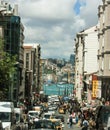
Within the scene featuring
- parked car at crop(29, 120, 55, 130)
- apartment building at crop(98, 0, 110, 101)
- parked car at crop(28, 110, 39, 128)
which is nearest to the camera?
parked car at crop(29, 120, 55, 130)

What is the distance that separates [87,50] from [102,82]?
51943mm

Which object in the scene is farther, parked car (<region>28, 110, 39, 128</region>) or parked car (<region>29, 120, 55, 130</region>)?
parked car (<region>28, 110, 39, 128</region>)

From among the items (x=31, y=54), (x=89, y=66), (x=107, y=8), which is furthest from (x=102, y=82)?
(x=31, y=54)

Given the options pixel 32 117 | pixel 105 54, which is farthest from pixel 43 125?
pixel 105 54

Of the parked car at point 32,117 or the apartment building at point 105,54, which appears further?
the apartment building at point 105,54

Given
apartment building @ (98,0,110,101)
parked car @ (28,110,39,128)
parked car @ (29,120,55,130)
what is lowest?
parked car @ (28,110,39,128)

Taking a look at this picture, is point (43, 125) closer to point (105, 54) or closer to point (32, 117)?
point (32, 117)

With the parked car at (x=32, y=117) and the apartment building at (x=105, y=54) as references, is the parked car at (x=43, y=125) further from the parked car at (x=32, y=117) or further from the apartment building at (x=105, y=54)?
the apartment building at (x=105, y=54)

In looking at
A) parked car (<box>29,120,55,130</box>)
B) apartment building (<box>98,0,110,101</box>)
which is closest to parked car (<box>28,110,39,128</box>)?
apartment building (<box>98,0,110,101</box>)

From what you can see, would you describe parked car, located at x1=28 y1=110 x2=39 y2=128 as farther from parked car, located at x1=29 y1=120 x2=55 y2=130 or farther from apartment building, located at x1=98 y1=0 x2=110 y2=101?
parked car, located at x1=29 y1=120 x2=55 y2=130

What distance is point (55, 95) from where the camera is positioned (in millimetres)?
167625

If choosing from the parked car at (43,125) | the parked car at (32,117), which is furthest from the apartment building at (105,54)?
the parked car at (43,125)

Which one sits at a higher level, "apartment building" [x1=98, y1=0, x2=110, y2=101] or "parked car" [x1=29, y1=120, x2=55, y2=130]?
"apartment building" [x1=98, y1=0, x2=110, y2=101]

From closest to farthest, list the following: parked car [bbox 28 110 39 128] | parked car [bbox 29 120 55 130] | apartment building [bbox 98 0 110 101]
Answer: parked car [bbox 29 120 55 130] → parked car [bbox 28 110 39 128] → apartment building [bbox 98 0 110 101]
